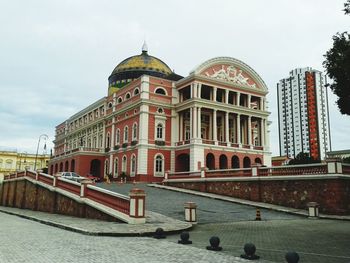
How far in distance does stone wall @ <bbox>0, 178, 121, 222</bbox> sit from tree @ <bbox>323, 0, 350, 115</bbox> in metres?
9.84

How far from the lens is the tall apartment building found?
79.5m

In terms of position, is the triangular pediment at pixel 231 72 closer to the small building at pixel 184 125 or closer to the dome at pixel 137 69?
the small building at pixel 184 125

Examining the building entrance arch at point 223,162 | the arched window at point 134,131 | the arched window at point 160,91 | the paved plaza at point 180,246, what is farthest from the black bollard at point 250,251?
the arched window at point 160,91

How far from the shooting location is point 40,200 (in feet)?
86.1

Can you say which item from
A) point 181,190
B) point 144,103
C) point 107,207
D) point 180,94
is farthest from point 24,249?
point 180,94

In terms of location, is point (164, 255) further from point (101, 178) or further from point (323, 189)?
point (101, 178)

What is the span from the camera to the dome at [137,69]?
50656mm

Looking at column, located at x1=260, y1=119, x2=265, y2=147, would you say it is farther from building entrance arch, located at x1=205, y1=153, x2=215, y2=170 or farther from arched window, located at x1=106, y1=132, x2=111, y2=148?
arched window, located at x1=106, y1=132, x2=111, y2=148

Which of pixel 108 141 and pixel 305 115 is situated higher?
pixel 305 115

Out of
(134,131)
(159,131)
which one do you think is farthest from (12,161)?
(159,131)

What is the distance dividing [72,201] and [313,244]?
13.5 metres

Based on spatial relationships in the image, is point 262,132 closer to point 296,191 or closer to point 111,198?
point 296,191

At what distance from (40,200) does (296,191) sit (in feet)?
58.9

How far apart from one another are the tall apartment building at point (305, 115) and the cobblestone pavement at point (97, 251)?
7401 cm
